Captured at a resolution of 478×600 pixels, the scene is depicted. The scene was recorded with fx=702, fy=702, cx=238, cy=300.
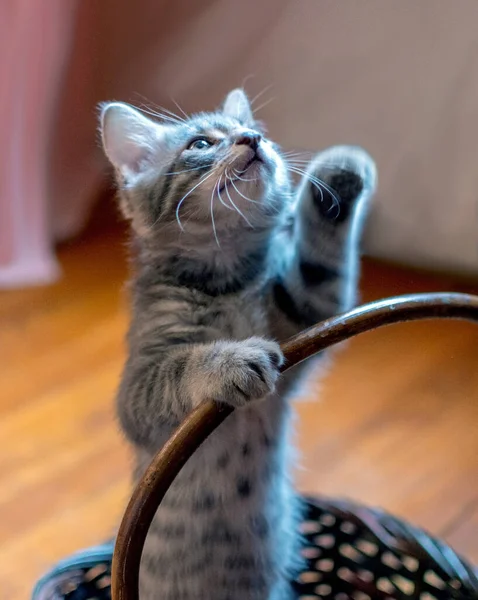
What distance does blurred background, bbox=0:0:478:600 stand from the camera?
4.59 feet

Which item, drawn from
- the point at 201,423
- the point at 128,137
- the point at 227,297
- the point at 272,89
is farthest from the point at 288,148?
the point at 201,423

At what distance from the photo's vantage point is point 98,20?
7.46ft

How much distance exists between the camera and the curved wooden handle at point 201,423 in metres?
0.64

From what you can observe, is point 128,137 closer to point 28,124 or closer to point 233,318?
point 233,318

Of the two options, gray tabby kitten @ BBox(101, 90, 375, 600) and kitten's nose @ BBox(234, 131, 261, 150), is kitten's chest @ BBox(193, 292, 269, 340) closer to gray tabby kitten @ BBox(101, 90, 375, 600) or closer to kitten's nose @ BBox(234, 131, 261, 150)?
gray tabby kitten @ BBox(101, 90, 375, 600)

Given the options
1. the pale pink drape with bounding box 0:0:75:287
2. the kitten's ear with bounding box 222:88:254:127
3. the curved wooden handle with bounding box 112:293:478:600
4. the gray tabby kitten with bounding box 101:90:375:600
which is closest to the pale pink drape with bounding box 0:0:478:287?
the pale pink drape with bounding box 0:0:75:287

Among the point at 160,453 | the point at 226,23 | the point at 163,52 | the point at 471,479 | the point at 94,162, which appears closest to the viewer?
the point at 160,453

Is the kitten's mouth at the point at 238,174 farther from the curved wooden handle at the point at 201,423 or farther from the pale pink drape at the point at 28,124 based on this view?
the pale pink drape at the point at 28,124

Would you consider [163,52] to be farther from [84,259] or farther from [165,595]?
[165,595]

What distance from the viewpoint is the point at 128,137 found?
41.5 inches

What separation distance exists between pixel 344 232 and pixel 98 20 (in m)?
1.66

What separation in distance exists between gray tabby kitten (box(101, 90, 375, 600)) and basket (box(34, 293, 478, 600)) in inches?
4.6

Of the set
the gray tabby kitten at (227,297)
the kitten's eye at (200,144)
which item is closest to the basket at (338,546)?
the gray tabby kitten at (227,297)

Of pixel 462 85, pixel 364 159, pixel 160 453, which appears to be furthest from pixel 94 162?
pixel 160 453
